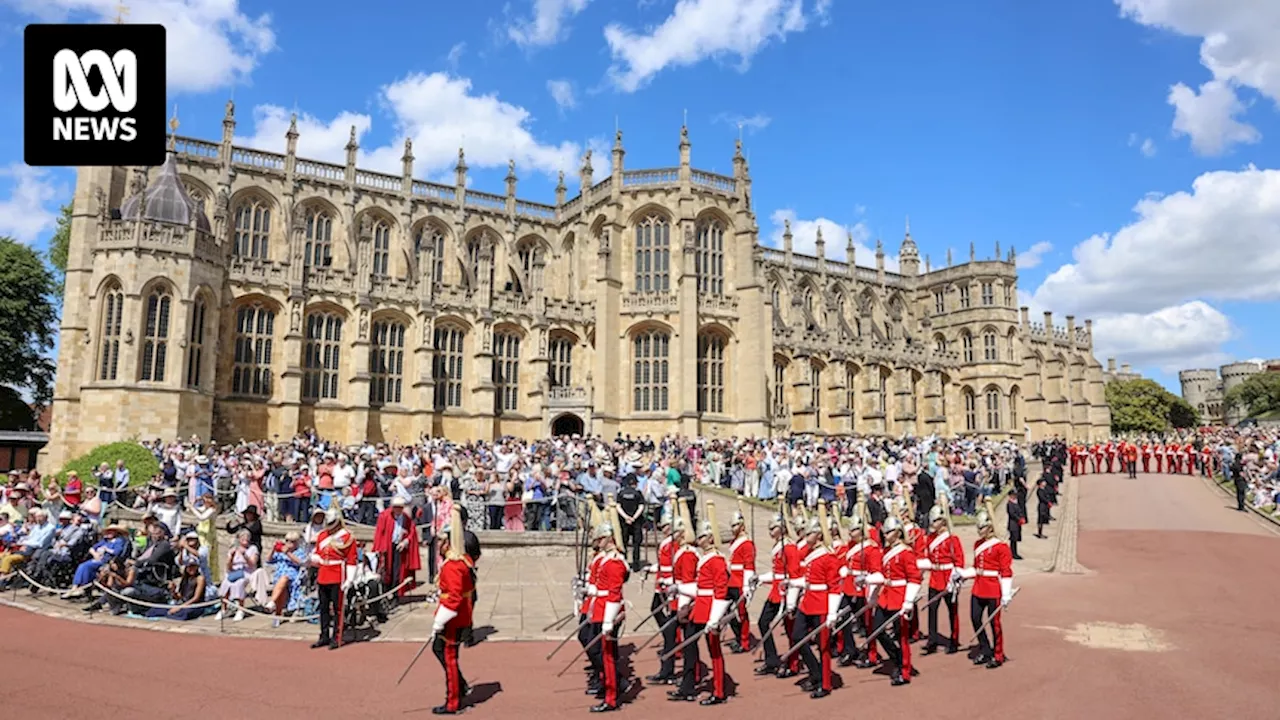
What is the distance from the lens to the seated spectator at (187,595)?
464 inches

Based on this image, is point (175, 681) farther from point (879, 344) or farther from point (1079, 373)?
point (1079, 373)

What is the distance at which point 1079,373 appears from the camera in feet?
211

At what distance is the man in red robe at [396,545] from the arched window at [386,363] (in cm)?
2414

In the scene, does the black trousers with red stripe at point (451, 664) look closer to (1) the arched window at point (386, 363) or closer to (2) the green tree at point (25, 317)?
(1) the arched window at point (386, 363)

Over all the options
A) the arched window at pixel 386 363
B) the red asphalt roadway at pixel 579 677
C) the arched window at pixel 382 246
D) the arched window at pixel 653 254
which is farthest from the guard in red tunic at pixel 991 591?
the arched window at pixel 382 246

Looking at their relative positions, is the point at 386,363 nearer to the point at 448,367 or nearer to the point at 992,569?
the point at 448,367

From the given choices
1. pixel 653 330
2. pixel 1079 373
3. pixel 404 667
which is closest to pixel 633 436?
pixel 653 330

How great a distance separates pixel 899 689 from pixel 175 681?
791 cm

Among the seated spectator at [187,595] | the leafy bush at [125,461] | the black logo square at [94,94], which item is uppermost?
the black logo square at [94,94]

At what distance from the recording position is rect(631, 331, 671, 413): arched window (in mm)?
39125

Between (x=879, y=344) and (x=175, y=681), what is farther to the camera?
(x=879, y=344)

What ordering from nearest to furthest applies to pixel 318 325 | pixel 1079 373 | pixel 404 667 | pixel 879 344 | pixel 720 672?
pixel 720 672
pixel 404 667
pixel 318 325
pixel 879 344
pixel 1079 373

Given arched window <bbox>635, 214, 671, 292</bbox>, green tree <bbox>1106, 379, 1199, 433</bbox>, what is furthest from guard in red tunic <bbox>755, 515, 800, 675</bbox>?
green tree <bbox>1106, 379, 1199, 433</bbox>

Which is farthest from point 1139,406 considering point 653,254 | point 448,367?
point 448,367
